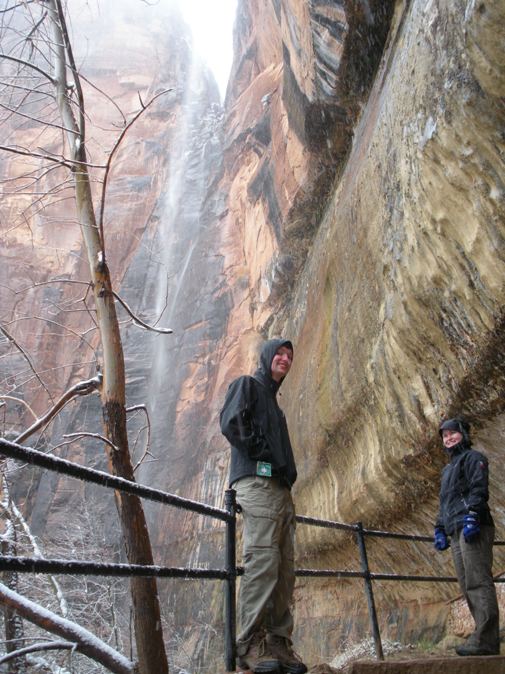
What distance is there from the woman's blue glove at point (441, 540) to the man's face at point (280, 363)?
185 cm

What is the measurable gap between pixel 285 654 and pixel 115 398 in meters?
2.71

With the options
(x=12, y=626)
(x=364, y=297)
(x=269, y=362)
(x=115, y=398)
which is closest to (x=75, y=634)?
(x=115, y=398)

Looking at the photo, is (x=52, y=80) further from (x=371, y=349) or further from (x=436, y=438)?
(x=436, y=438)

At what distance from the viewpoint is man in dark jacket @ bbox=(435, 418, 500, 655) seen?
356 cm

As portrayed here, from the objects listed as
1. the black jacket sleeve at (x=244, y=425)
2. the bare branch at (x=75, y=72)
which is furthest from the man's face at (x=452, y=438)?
the bare branch at (x=75, y=72)

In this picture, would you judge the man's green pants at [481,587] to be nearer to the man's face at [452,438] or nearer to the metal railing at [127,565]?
the man's face at [452,438]

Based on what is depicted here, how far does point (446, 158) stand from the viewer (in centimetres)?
435

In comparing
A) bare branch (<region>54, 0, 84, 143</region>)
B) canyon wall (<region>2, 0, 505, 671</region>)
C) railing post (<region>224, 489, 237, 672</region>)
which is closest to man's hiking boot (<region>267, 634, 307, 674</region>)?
railing post (<region>224, 489, 237, 672</region>)

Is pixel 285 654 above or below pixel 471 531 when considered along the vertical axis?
below

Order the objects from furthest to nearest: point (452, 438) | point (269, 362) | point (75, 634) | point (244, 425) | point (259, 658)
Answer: point (75, 634)
point (452, 438)
point (269, 362)
point (244, 425)
point (259, 658)

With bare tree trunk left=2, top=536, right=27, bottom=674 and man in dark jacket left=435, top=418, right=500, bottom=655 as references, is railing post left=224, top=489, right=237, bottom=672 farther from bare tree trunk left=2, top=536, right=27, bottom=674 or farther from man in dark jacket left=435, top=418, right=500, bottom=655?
bare tree trunk left=2, top=536, right=27, bottom=674

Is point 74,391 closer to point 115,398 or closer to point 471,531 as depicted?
point 115,398

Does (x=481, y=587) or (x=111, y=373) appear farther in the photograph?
(x=111, y=373)

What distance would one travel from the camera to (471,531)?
3.71 metres
